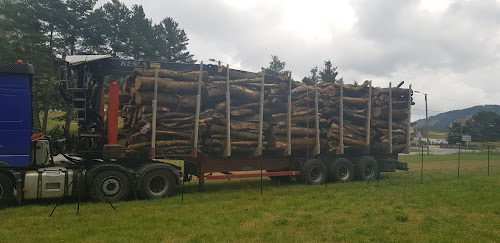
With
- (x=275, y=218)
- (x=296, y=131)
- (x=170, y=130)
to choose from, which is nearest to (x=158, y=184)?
(x=170, y=130)

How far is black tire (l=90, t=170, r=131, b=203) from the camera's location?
9344 millimetres

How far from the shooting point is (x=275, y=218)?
7598mm

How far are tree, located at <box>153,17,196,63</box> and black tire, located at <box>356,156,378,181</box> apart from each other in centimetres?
3093

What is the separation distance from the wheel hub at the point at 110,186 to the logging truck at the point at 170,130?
25 millimetres

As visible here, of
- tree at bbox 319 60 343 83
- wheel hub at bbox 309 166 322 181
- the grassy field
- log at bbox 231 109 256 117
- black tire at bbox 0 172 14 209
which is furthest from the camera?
tree at bbox 319 60 343 83

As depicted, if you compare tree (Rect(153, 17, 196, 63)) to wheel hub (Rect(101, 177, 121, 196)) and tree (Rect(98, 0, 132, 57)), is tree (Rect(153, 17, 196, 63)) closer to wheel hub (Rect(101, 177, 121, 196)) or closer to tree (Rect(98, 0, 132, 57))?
tree (Rect(98, 0, 132, 57))

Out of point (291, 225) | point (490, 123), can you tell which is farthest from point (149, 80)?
point (490, 123)

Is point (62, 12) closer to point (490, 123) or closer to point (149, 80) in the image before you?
point (149, 80)

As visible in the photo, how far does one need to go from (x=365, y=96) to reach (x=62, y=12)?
26.8m

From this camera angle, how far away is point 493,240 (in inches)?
242

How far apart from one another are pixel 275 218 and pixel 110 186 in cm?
472

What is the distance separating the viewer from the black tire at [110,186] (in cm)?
934

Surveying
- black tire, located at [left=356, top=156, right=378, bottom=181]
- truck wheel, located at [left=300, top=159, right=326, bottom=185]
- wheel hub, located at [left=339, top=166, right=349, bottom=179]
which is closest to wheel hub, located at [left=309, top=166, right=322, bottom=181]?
truck wheel, located at [left=300, top=159, right=326, bottom=185]

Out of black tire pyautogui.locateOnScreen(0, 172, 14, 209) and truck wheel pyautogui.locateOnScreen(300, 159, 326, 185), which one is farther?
truck wheel pyautogui.locateOnScreen(300, 159, 326, 185)
